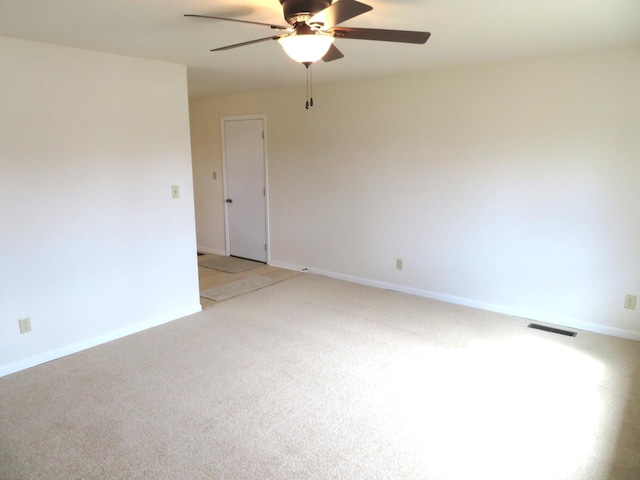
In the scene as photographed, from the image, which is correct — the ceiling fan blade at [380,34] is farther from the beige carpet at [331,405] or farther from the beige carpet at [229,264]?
the beige carpet at [229,264]

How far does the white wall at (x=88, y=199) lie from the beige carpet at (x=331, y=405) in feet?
1.01

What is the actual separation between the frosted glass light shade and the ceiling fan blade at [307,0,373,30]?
0.21ft

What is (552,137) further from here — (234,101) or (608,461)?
(234,101)

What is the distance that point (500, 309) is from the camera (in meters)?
4.09

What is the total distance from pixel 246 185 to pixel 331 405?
3941 millimetres

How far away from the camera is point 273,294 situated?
4.63 m

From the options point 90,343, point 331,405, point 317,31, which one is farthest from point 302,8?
point 90,343

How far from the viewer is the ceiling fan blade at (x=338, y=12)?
1772 millimetres

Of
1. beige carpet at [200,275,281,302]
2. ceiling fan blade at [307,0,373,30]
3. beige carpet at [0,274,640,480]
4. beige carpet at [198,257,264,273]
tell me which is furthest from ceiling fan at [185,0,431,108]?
beige carpet at [198,257,264,273]

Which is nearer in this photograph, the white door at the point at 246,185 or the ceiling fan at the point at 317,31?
the ceiling fan at the point at 317,31

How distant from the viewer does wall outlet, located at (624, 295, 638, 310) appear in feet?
11.2

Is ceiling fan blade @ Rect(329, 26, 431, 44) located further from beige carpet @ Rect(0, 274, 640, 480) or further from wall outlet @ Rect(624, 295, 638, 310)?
wall outlet @ Rect(624, 295, 638, 310)

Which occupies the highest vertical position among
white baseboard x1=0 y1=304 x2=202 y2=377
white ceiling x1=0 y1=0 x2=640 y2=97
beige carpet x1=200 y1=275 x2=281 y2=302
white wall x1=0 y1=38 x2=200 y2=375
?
white ceiling x1=0 y1=0 x2=640 y2=97

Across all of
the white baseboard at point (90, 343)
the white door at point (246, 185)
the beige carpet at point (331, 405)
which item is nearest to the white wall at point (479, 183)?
the white door at point (246, 185)
